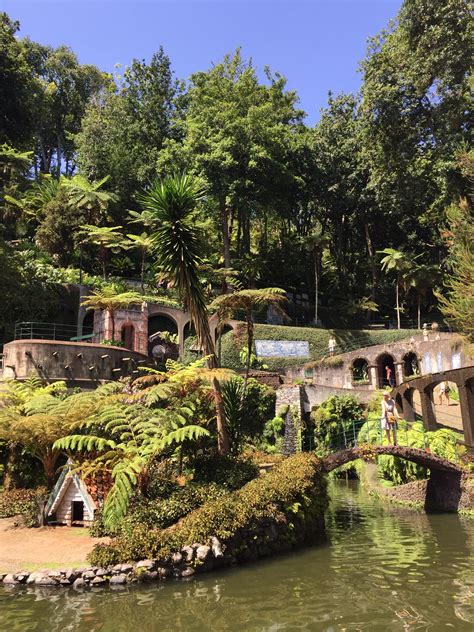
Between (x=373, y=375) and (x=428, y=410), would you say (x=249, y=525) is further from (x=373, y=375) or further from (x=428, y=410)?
(x=373, y=375)

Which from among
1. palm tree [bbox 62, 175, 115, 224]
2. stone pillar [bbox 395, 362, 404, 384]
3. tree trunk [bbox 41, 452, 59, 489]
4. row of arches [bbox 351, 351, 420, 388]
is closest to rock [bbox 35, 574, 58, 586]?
tree trunk [bbox 41, 452, 59, 489]

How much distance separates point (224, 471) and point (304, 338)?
20488 mm

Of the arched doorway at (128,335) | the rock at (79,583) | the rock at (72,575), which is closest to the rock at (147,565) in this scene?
the rock at (79,583)

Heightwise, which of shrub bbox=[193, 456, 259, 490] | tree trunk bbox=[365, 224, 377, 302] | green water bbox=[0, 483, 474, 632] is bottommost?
green water bbox=[0, 483, 474, 632]

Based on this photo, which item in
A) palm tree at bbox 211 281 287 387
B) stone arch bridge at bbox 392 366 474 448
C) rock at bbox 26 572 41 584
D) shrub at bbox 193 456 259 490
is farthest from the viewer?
stone arch bridge at bbox 392 366 474 448

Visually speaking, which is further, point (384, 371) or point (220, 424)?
point (384, 371)

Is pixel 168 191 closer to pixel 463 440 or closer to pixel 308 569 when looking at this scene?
pixel 308 569

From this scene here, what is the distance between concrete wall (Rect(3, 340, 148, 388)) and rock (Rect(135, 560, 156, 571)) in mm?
13116

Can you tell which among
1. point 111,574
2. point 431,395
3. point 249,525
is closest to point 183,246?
point 249,525

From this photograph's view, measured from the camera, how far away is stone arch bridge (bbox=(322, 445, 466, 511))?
1592cm

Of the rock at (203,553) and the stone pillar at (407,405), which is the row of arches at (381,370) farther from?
the rock at (203,553)

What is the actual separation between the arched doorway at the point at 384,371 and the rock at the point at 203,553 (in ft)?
74.7

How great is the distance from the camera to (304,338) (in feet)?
109

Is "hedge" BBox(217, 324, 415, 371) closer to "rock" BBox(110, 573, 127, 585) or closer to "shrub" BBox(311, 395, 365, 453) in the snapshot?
"shrub" BBox(311, 395, 365, 453)
